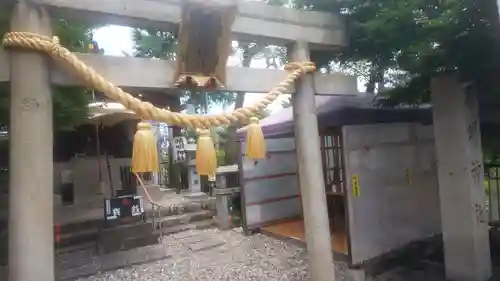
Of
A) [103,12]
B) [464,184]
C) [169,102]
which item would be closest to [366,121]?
[464,184]

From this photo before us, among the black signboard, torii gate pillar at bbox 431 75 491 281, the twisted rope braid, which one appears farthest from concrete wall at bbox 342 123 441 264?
the black signboard

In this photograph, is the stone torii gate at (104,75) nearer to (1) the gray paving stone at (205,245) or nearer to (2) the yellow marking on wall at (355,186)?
(2) the yellow marking on wall at (355,186)

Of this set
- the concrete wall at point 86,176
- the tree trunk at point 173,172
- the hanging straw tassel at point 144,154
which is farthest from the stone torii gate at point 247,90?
the tree trunk at point 173,172

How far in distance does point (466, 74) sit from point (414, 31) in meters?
0.70

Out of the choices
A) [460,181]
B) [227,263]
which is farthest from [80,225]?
[460,181]

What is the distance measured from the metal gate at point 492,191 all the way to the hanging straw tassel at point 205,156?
4.96 metres

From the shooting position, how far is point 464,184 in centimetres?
422

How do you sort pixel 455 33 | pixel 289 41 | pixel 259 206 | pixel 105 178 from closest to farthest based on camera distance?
1. pixel 455 33
2. pixel 289 41
3. pixel 259 206
4. pixel 105 178

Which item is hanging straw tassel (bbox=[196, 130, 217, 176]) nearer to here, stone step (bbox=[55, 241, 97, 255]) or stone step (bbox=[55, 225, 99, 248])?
stone step (bbox=[55, 241, 97, 255])

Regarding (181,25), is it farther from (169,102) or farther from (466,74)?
(169,102)

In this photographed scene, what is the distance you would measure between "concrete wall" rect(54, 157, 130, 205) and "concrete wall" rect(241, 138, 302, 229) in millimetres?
3859

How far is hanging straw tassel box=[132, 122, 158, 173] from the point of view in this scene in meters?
2.54

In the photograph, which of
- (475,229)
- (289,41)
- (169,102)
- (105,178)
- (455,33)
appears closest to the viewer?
Answer: (455,33)

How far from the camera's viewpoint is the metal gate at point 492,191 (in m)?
6.10
